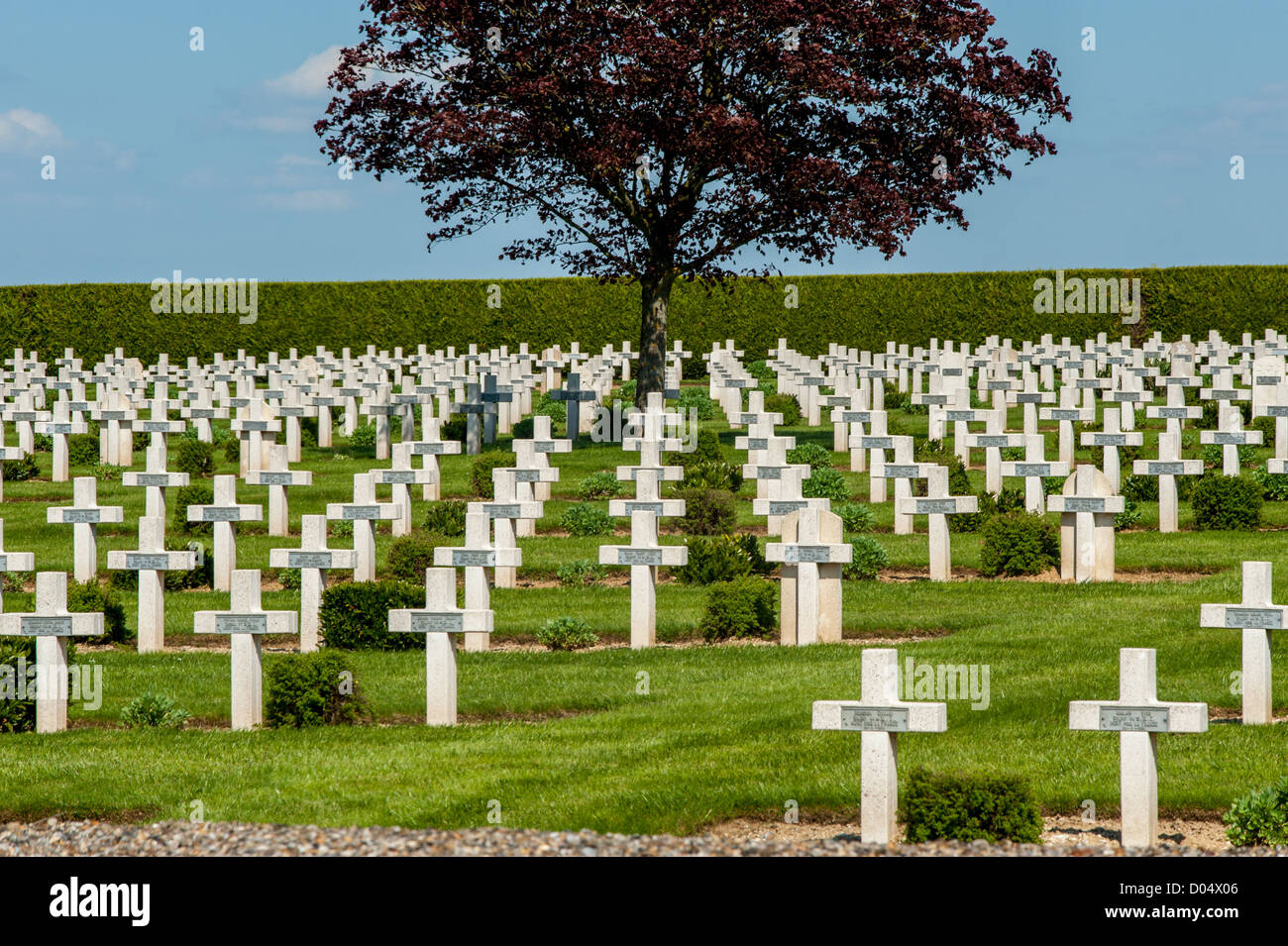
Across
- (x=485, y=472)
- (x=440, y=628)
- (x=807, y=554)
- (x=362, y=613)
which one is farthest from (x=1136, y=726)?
(x=485, y=472)

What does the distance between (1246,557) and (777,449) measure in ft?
17.9

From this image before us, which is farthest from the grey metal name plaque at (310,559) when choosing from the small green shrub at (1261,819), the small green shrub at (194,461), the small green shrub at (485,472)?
the small green shrub at (194,461)

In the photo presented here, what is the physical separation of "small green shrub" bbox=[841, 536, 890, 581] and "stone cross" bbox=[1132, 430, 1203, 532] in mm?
3898

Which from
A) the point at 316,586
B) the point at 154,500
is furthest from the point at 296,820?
the point at 154,500

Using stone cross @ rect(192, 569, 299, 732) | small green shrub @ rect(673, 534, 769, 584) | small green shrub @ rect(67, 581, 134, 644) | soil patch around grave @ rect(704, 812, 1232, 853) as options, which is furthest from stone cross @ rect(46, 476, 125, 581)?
soil patch around grave @ rect(704, 812, 1232, 853)

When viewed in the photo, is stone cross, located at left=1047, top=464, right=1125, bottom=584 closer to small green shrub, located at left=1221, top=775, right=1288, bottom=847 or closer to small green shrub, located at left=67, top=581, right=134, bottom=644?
small green shrub, located at left=1221, top=775, right=1288, bottom=847

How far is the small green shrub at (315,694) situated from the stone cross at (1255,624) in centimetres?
585

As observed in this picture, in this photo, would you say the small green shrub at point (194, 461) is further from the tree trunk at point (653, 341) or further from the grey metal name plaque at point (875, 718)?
the grey metal name plaque at point (875, 718)

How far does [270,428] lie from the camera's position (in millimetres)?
24359

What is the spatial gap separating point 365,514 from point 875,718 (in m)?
8.69

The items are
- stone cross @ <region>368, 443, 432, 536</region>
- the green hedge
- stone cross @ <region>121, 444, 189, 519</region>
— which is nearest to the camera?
stone cross @ <region>368, 443, 432, 536</region>

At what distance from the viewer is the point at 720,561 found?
56.0 ft

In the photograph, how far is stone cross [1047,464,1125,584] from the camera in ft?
52.8

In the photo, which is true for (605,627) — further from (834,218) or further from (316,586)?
(834,218)
